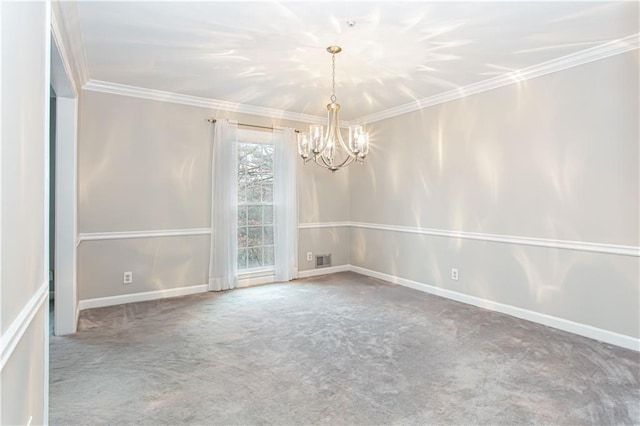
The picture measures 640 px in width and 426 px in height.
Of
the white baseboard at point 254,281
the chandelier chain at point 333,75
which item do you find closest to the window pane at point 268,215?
the white baseboard at point 254,281

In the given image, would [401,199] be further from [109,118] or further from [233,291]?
[109,118]

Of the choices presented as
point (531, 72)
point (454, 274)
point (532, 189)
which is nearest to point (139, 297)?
point (454, 274)

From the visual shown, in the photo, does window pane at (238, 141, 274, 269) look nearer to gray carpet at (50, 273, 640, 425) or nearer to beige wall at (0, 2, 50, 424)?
gray carpet at (50, 273, 640, 425)

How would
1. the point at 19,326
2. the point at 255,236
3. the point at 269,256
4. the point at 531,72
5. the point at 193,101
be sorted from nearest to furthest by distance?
the point at 19,326 < the point at 531,72 < the point at 193,101 < the point at 255,236 < the point at 269,256

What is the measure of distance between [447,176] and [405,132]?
92cm

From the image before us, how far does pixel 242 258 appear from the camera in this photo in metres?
5.10

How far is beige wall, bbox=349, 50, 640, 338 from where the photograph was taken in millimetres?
3037

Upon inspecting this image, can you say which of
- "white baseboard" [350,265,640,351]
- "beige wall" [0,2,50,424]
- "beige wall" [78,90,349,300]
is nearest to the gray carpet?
"white baseboard" [350,265,640,351]

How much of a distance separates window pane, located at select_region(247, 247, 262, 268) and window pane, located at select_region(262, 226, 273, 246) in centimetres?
13

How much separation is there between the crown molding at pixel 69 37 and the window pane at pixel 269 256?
2.89 meters

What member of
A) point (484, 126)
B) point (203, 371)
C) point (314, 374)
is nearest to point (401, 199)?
point (484, 126)

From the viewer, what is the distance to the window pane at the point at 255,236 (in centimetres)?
514

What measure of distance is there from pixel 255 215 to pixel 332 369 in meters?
2.92

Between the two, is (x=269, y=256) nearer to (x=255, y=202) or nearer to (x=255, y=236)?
(x=255, y=236)
